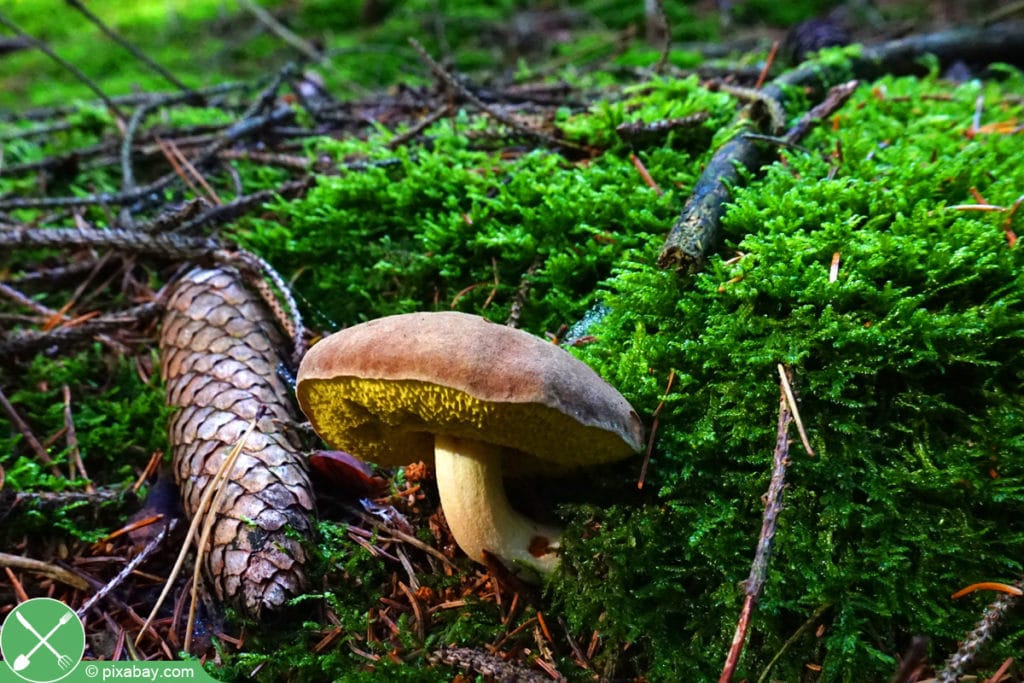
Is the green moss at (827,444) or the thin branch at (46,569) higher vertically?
the green moss at (827,444)

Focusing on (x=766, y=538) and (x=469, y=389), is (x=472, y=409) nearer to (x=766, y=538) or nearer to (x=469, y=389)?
(x=469, y=389)

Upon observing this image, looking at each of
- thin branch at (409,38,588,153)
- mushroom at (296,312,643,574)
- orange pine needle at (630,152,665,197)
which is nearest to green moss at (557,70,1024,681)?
mushroom at (296,312,643,574)

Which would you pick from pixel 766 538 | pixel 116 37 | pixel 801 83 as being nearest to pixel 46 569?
pixel 766 538

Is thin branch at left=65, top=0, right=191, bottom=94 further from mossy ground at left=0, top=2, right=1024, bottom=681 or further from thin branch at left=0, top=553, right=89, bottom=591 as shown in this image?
thin branch at left=0, top=553, right=89, bottom=591

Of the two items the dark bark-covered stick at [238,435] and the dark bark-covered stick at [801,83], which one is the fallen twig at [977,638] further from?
the dark bark-covered stick at [238,435]

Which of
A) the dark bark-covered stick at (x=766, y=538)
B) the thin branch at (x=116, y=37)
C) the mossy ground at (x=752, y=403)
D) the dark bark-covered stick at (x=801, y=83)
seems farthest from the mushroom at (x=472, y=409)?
the thin branch at (x=116, y=37)

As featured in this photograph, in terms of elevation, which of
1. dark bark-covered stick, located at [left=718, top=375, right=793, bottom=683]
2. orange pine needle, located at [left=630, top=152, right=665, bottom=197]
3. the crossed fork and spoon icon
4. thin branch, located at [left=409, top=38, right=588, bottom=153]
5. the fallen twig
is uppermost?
thin branch, located at [left=409, top=38, right=588, bottom=153]

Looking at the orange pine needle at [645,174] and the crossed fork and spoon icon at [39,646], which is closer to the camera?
the crossed fork and spoon icon at [39,646]
